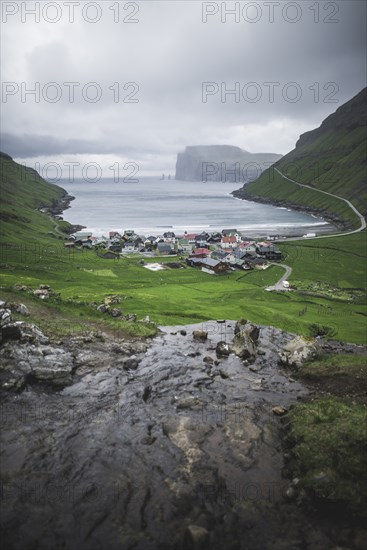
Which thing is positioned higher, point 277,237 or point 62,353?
→ point 277,237

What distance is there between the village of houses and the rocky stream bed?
264 ft

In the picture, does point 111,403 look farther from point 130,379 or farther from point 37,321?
Answer: point 37,321

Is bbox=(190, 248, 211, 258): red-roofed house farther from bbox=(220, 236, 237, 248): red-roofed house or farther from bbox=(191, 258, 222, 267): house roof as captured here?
bbox=(220, 236, 237, 248): red-roofed house

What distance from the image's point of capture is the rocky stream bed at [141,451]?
785 inches

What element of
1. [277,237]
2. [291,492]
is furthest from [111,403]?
[277,237]

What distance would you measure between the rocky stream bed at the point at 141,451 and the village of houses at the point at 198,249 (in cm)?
8045

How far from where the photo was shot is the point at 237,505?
22.0m

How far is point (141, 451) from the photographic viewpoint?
86.2ft

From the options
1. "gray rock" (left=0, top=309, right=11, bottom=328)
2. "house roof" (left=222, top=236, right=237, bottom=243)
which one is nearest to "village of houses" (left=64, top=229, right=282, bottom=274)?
"house roof" (left=222, top=236, right=237, bottom=243)

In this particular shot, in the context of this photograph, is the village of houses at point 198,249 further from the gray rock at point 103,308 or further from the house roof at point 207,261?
the gray rock at point 103,308

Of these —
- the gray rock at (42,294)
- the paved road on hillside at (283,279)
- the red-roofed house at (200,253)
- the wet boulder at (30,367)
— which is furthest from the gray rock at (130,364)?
the red-roofed house at (200,253)

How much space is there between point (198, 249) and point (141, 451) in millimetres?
128837

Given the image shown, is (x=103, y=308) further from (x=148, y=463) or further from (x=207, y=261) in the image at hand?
(x=207, y=261)

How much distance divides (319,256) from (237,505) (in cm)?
13282
